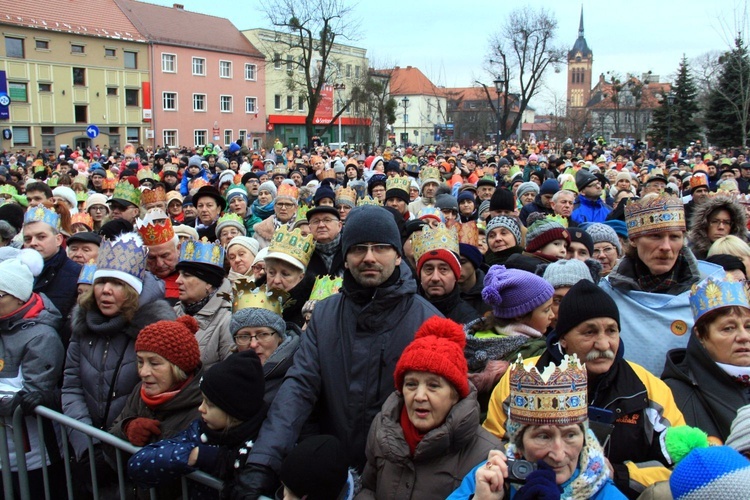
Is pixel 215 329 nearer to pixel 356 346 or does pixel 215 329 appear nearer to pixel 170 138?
pixel 356 346

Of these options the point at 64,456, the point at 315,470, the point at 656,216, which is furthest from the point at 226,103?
the point at 315,470

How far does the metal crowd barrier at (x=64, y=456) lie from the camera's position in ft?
9.55

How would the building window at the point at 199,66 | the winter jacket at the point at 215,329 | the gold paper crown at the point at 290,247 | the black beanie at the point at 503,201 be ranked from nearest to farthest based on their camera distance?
the winter jacket at the point at 215,329
the gold paper crown at the point at 290,247
the black beanie at the point at 503,201
the building window at the point at 199,66

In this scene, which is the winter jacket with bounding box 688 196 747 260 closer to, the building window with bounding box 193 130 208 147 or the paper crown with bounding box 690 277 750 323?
the paper crown with bounding box 690 277 750 323

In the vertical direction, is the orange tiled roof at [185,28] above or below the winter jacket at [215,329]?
above

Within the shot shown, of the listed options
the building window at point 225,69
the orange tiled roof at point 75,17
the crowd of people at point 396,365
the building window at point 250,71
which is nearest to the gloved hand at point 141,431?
the crowd of people at point 396,365

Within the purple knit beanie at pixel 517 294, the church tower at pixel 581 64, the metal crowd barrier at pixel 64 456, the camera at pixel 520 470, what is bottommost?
the metal crowd barrier at pixel 64 456

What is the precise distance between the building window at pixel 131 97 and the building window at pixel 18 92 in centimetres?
815

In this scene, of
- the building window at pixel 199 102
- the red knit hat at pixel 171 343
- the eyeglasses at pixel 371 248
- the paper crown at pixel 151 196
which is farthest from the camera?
the building window at pixel 199 102

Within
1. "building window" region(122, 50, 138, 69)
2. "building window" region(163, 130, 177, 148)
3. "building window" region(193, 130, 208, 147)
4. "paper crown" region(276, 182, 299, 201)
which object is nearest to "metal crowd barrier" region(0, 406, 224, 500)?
"paper crown" region(276, 182, 299, 201)

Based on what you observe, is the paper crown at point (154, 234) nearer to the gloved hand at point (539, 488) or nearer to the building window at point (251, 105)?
the gloved hand at point (539, 488)

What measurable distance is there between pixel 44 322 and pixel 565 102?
49.4 meters

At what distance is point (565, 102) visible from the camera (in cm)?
4866

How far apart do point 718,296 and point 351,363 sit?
5.93 ft
